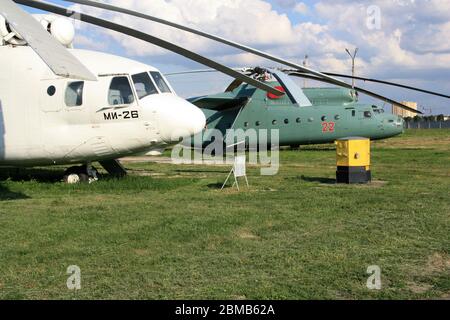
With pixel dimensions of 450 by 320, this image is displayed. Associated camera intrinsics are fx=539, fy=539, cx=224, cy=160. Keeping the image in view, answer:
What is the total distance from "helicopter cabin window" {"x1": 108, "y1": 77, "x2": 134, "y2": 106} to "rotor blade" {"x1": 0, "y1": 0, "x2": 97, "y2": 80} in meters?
6.35

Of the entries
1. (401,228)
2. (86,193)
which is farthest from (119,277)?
(86,193)

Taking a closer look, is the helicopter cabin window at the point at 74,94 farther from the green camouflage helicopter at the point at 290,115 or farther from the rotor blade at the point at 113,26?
the green camouflage helicopter at the point at 290,115

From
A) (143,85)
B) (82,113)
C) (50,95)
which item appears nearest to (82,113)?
(82,113)

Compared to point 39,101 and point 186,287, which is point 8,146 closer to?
point 39,101

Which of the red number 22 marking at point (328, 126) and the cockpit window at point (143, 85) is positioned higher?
the cockpit window at point (143, 85)

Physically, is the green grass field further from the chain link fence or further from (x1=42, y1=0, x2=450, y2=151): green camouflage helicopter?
the chain link fence

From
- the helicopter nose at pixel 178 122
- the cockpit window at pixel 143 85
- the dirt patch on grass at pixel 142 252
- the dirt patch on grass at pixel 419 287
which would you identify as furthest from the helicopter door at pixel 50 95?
the dirt patch on grass at pixel 419 287

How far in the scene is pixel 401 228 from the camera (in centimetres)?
821

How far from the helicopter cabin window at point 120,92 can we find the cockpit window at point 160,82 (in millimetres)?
770

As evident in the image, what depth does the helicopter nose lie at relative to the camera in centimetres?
1279

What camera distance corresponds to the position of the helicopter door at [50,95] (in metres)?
13.0

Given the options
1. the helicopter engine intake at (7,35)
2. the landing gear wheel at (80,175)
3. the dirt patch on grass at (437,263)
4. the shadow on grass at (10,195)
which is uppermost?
the helicopter engine intake at (7,35)

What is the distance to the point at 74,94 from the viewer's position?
13.0 m
